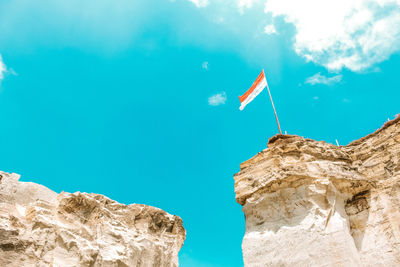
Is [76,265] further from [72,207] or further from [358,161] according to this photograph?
[358,161]

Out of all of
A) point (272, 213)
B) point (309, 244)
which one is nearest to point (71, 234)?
point (272, 213)

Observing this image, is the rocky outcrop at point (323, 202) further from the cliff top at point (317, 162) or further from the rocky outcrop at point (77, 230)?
the rocky outcrop at point (77, 230)

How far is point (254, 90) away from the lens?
15.2 m

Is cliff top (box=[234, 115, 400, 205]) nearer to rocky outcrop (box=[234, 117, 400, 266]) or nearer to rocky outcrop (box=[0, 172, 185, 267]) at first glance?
rocky outcrop (box=[234, 117, 400, 266])

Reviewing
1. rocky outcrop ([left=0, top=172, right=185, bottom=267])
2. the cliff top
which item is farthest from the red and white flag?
rocky outcrop ([left=0, top=172, right=185, bottom=267])

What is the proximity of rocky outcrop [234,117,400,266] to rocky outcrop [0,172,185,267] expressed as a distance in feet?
33.3

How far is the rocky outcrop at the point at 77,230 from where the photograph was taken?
14492mm

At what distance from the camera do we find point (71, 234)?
16.3 m

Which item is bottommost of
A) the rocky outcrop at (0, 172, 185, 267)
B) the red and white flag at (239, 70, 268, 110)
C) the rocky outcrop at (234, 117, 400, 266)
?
the rocky outcrop at (234, 117, 400, 266)

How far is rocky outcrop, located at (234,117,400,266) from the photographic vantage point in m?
7.85

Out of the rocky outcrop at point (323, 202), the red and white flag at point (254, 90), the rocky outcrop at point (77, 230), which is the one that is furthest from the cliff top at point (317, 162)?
the rocky outcrop at point (77, 230)

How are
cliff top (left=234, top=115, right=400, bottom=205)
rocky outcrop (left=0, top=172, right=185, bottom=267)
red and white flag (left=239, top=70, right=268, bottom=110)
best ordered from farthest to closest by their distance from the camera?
red and white flag (left=239, top=70, right=268, bottom=110)
rocky outcrop (left=0, top=172, right=185, bottom=267)
cliff top (left=234, top=115, right=400, bottom=205)

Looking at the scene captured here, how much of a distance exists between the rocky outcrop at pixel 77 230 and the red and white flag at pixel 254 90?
10.2 m

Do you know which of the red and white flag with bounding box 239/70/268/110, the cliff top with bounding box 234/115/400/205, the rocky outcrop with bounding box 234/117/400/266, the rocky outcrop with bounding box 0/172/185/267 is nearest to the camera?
the rocky outcrop with bounding box 234/117/400/266
